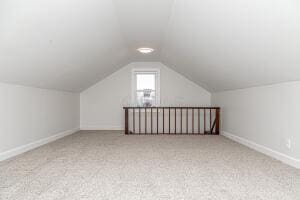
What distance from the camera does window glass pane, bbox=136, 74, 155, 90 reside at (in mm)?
6953

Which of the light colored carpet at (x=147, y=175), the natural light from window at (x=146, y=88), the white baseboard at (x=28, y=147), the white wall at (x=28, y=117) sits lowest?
the light colored carpet at (x=147, y=175)

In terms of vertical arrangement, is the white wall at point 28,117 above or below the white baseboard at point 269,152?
above

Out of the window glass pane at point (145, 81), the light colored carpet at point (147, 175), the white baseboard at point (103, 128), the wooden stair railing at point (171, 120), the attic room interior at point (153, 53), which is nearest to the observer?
the light colored carpet at point (147, 175)

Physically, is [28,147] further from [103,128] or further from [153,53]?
[153,53]

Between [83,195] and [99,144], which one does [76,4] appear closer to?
[83,195]

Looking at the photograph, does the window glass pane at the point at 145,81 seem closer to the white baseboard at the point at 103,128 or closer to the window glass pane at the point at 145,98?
the window glass pane at the point at 145,98

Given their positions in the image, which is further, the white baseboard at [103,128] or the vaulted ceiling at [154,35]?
the white baseboard at [103,128]

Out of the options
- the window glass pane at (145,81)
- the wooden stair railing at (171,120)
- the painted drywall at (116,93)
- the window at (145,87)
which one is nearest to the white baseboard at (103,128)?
the painted drywall at (116,93)

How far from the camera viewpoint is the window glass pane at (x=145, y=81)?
695 centimetres

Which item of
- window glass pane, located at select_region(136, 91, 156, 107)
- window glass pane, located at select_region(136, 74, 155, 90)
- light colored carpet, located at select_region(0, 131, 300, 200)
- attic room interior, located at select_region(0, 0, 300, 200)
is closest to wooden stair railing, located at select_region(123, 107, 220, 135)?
window glass pane, located at select_region(136, 91, 156, 107)

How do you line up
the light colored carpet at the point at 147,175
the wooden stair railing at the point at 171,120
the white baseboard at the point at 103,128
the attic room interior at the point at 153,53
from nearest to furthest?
the light colored carpet at the point at 147,175 < the attic room interior at the point at 153,53 < the wooden stair railing at the point at 171,120 < the white baseboard at the point at 103,128

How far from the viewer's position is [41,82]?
4.06 meters

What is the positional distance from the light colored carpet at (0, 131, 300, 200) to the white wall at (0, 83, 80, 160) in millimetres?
242

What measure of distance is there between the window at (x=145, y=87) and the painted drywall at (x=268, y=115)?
2.28m
